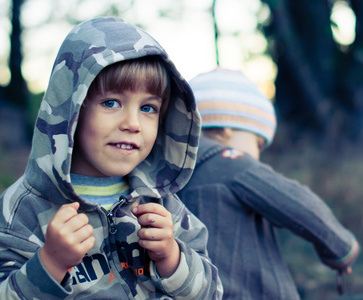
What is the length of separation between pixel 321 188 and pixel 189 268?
4.82 metres

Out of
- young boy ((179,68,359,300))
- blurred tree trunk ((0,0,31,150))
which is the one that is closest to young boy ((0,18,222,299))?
young boy ((179,68,359,300))

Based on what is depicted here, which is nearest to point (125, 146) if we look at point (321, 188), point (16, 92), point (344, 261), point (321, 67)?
point (344, 261)

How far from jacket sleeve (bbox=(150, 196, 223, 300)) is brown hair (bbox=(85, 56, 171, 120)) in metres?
0.47

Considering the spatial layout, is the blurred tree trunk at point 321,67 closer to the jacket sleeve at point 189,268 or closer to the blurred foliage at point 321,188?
the blurred foliage at point 321,188

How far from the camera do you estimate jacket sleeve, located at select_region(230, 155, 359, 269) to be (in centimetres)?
206

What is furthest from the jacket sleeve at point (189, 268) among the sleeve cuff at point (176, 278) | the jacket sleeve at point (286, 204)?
the jacket sleeve at point (286, 204)

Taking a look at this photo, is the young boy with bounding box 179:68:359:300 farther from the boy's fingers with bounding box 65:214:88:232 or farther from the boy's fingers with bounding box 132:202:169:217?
the boy's fingers with bounding box 65:214:88:232

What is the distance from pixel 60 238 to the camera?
3.88 feet

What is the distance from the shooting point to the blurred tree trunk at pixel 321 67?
7.38 meters

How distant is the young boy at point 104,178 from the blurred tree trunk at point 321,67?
20.1ft

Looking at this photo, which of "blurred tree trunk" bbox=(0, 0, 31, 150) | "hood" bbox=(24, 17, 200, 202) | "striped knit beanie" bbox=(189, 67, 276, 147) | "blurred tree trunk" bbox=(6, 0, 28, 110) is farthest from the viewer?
"blurred tree trunk" bbox=(6, 0, 28, 110)

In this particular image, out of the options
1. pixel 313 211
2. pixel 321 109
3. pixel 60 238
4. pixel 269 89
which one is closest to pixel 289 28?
Answer: pixel 321 109

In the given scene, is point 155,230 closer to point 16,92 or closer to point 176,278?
point 176,278

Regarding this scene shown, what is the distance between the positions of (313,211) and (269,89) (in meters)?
7.65
